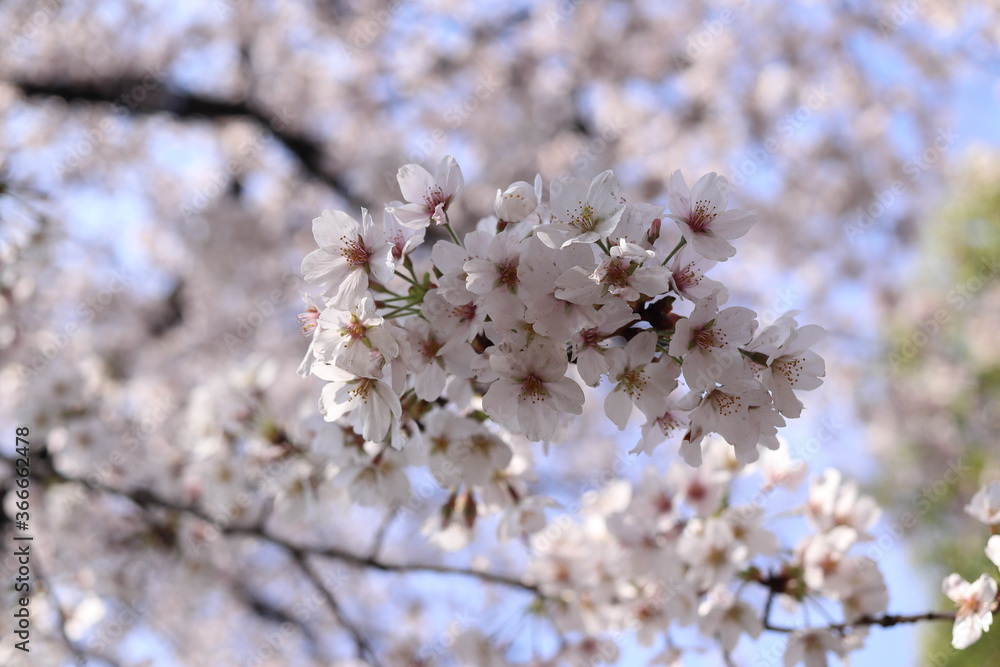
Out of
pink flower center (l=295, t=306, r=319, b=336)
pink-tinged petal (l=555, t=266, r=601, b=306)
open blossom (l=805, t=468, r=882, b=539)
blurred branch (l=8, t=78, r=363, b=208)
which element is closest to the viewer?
pink-tinged petal (l=555, t=266, r=601, b=306)

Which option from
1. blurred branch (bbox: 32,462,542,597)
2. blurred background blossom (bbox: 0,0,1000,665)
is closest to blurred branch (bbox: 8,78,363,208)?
blurred background blossom (bbox: 0,0,1000,665)

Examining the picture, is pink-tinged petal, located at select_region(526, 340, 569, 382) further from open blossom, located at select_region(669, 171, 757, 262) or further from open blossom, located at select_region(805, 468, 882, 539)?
open blossom, located at select_region(805, 468, 882, 539)

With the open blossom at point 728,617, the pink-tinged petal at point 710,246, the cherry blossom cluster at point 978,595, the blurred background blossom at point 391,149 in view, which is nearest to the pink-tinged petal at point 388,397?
the pink-tinged petal at point 710,246

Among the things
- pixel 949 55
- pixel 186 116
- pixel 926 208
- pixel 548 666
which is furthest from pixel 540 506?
pixel 926 208

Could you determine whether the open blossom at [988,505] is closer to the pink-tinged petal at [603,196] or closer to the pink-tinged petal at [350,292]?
the pink-tinged petal at [603,196]

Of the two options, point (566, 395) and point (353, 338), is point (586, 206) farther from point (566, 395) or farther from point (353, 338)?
point (353, 338)
